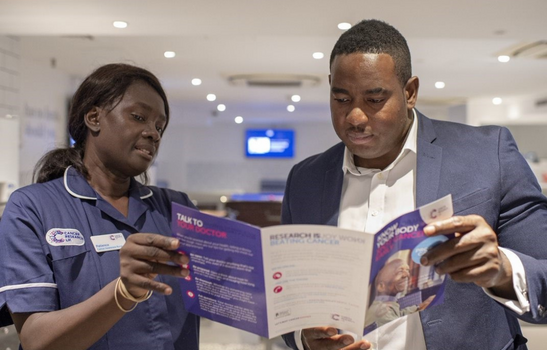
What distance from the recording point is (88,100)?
1.67m

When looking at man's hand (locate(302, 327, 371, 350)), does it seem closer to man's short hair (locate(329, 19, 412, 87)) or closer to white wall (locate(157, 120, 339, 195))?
man's short hair (locate(329, 19, 412, 87))

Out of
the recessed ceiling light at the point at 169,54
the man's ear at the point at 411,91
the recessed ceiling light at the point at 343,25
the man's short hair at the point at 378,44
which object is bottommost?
the man's ear at the point at 411,91

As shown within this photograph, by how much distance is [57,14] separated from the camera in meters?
5.04

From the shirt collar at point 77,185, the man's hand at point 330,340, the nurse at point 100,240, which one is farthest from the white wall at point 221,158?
the man's hand at point 330,340

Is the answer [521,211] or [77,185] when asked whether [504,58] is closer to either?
[521,211]

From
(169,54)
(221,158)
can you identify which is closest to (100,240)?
(169,54)

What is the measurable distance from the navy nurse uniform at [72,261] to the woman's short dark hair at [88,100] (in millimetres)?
75

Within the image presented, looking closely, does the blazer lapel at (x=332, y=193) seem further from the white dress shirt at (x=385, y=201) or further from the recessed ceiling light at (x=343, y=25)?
the recessed ceiling light at (x=343, y=25)

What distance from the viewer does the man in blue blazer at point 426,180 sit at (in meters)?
1.39

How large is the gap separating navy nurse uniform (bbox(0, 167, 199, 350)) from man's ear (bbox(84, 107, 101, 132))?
0.15 metres

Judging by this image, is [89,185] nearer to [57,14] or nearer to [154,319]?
[154,319]

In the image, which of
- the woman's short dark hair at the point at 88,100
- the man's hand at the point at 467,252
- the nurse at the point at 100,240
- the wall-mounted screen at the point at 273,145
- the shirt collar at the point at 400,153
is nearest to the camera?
the man's hand at the point at 467,252

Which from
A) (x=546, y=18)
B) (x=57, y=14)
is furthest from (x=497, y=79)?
(x=57, y=14)

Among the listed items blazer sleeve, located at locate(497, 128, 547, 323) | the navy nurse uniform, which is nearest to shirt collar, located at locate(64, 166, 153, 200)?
the navy nurse uniform
